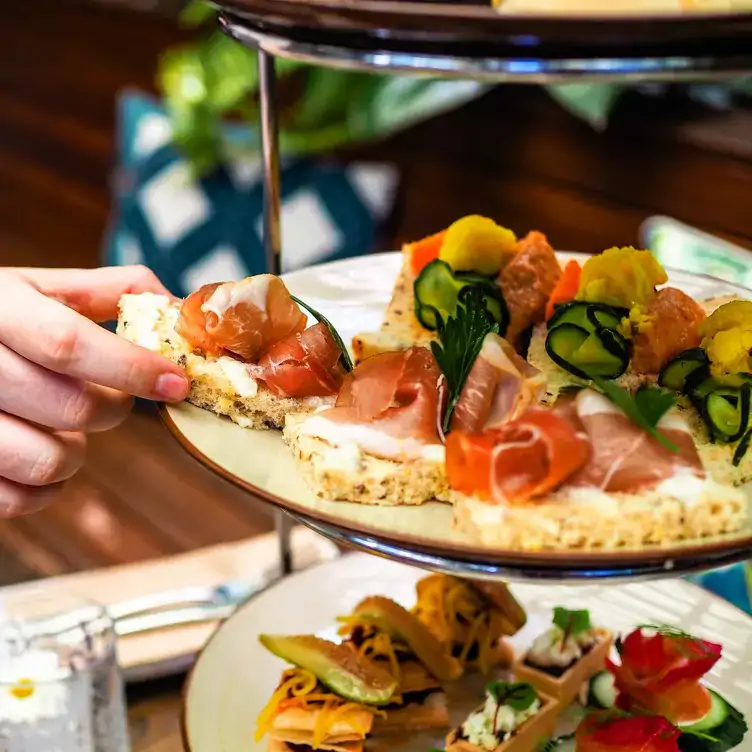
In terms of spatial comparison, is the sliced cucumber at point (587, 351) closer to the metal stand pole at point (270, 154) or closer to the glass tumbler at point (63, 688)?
the metal stand pole at point (270, 154)

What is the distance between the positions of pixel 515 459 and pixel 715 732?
0.41 meters

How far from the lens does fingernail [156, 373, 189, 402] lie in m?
0.87

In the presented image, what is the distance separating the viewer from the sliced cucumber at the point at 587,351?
923mm

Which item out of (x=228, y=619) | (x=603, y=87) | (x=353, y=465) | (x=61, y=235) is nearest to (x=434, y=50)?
(x=353, y=465)

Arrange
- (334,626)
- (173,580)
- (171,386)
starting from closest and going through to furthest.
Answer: (171,386) → (334,626) → (173,580)

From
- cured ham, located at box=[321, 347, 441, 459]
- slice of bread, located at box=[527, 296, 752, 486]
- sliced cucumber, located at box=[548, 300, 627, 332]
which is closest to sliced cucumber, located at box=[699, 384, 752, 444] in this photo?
slice of bread, located at box=[527, 296, 752, 486]

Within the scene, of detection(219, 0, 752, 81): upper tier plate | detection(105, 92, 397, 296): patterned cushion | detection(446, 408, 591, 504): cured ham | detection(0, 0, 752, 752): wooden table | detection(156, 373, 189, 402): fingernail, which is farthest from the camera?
detection(105, 92, 397, 296): patterned cushion

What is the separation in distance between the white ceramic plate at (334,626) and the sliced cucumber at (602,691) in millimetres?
114

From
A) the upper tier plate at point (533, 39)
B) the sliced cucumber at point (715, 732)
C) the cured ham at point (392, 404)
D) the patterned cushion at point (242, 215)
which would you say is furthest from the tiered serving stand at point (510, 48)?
the patterned cushion at point (242, 215)

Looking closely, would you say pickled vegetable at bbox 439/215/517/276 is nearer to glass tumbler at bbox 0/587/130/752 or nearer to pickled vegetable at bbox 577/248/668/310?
pickled vegetable at bbox 577/248/668/310

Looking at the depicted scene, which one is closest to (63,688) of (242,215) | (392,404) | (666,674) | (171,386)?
(171,386)

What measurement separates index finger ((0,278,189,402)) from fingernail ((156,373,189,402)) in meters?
0.01

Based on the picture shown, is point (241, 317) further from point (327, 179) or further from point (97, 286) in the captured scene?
point (327, 179)

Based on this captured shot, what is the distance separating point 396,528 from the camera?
0.74 metres
